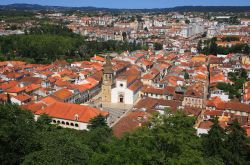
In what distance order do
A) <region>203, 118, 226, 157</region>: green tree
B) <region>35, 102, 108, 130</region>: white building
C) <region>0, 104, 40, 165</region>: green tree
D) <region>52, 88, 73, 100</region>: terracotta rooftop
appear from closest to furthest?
<region>0, 104, 40, 165</region>: green tree
<region>203, 118, 226, 157</region>: green tree
<region>35, 102, 108, 130</region>: white building
<region>52, 88, 73, 100</region>: terracotta rooftop

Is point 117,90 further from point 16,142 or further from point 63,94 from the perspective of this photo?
point 16,142

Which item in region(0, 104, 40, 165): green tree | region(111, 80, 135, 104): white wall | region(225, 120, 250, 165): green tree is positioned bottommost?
region(111, 80, 135, 104): white wall

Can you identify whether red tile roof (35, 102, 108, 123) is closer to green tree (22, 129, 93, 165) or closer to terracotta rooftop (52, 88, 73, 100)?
terracotta rooftop (52, 88, 73, 100)

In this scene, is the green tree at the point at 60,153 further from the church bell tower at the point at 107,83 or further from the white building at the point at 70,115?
the church bell tower at the point at 107,83

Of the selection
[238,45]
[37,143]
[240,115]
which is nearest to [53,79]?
[240,115]

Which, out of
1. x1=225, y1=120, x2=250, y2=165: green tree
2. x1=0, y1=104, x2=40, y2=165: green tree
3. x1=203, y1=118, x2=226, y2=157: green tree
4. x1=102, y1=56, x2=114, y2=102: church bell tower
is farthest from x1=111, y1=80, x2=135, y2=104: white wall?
x1=0, y1=104, x2=40, y2=165: green tree

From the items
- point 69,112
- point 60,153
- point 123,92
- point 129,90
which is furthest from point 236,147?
point 123,92

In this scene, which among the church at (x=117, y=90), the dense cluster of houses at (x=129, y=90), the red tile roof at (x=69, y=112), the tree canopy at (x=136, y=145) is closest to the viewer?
the tree canopy at (x=136, y=145)

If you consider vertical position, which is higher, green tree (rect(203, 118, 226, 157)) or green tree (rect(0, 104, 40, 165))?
green tree (rect(0, 104, 40, 165))

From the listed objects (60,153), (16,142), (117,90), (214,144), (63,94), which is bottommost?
(117,90)

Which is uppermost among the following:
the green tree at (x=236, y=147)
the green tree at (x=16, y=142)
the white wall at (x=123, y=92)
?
the green tree at (x=16, y=142)

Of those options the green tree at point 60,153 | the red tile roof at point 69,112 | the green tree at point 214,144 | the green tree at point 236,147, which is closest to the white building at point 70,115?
the red tile roof at point 69,112

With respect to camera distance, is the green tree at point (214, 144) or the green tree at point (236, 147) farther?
the green tree at point (214, 144)
